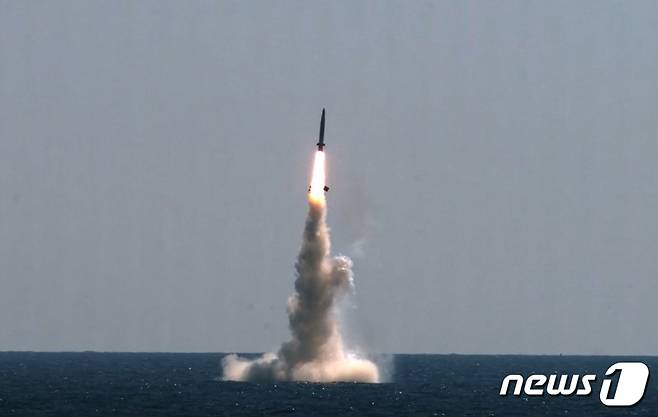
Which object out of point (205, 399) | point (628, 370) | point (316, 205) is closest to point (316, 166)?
point (316, 205)

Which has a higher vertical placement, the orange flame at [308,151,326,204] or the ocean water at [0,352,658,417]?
the orange flame at [308,151,326,204]

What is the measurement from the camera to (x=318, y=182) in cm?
14562

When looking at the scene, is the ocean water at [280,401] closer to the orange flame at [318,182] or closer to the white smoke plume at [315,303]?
the white smoke plume at [315,303]

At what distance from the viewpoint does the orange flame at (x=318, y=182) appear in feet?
471

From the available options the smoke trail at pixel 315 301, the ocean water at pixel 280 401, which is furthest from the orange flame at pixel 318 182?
the ocean water at pixel 280 401

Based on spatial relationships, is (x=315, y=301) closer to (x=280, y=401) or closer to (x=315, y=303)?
(x=315, y=303)

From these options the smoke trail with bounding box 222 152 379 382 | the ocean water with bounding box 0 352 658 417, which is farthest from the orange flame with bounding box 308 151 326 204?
the ocean water with bounding box 0 352 658 417

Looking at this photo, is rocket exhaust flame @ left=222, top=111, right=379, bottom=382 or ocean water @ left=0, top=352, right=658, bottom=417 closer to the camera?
ocean water @ left=0, top=352, right=658, bottom=417

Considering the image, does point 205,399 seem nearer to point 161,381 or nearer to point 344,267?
point 344,267

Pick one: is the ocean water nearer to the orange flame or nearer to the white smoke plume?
the white smoke plume

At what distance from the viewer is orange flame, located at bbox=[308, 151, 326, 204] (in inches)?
5658

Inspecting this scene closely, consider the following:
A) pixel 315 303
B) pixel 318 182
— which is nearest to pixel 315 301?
pixel 315 303

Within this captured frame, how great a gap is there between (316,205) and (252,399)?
19988 mm

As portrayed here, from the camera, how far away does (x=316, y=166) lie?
474 ft
